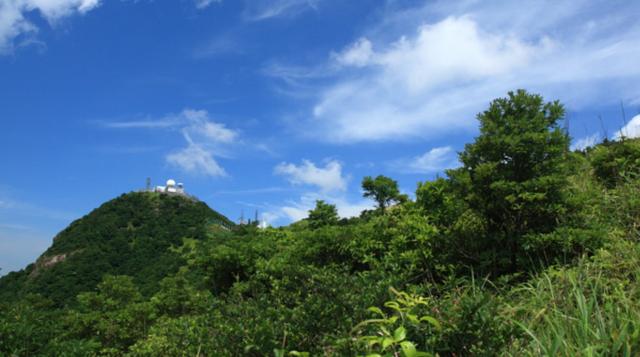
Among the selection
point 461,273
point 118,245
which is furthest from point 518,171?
point 118,245

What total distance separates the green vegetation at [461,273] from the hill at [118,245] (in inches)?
1539

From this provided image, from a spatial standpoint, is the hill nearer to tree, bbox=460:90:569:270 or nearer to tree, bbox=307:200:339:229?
tree, bbox=307:200:339:229

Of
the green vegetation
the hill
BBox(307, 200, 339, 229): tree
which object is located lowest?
the green vegetation

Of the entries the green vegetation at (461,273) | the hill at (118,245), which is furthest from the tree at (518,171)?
the hill at (118,245)

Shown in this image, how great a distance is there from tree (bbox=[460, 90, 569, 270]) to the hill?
136 ft

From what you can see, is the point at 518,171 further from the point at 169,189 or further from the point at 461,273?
the point at 169,189

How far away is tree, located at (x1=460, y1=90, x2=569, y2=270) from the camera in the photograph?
5.58 meters

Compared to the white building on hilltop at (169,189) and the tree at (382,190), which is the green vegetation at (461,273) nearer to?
the tree at (382,190)

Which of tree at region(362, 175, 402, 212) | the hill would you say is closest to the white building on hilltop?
the hill

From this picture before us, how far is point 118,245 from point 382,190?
200 feet

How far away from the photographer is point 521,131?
19.2ft

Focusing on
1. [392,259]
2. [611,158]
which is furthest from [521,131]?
[611,158]

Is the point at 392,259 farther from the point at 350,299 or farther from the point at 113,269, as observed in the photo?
the point at 113,269

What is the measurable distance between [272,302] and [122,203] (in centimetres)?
8554
